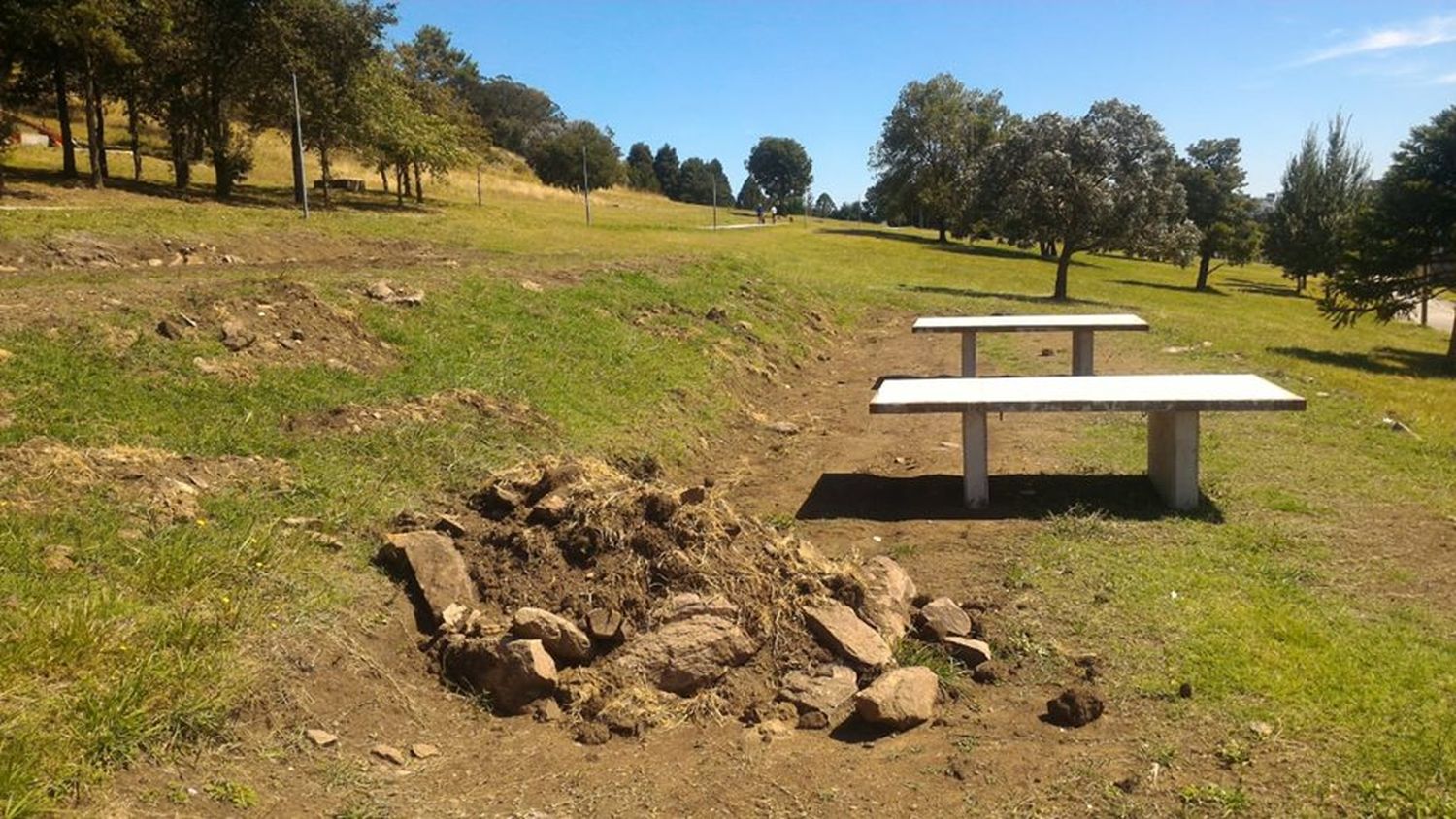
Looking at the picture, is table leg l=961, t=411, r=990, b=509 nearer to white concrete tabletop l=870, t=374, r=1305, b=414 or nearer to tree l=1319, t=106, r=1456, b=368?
white concrete tabletop l=870, t=374, r=1305, b=414

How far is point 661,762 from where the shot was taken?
13.7 ft

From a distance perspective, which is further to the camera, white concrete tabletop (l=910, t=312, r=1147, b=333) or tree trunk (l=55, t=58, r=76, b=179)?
tree trunk (l=55, t=58, r=76, b=179)

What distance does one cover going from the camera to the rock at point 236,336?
8352 millimetres

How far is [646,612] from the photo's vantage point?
508cm

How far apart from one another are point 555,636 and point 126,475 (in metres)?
2.88

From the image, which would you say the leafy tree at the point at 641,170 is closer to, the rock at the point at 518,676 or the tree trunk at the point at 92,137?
the tree trunk at the point at 92,137

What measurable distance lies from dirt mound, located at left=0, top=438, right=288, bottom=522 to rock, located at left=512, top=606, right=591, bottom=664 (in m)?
Answer: 2.11

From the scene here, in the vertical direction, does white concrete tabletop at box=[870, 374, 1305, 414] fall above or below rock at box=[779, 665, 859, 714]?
above

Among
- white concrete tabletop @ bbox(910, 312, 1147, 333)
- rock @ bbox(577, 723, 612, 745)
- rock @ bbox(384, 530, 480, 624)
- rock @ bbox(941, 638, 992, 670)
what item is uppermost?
white concrete tabletop @ bbox(910, 312, 1147, 333)

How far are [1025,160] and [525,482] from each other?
1021 inches

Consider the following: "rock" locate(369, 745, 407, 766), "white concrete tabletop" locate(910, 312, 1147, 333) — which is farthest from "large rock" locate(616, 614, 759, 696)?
"white concrete tabletop" locate(910, 312, 1147, 333)

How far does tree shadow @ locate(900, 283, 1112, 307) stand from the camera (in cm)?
2800

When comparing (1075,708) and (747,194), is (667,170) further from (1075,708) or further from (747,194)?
(1075,708)

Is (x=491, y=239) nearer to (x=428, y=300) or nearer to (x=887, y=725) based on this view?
(x=428, y=300)
